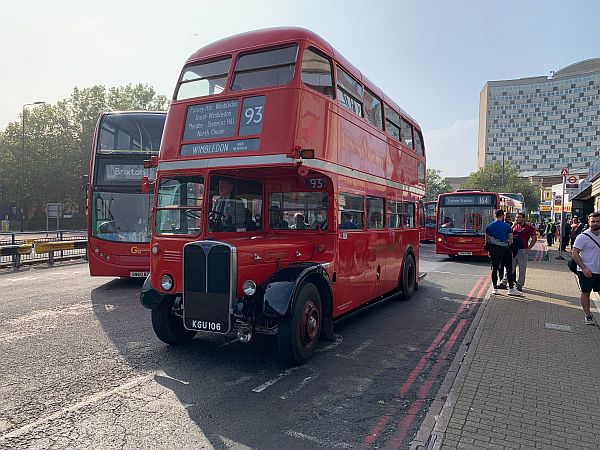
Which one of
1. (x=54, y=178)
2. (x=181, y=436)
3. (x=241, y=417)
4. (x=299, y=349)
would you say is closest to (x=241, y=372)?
(x=299, y=349)

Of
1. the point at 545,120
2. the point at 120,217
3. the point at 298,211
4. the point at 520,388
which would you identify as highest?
the point at 545,120

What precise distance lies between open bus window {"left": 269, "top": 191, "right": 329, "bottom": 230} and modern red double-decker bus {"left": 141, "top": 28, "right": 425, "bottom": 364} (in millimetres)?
17

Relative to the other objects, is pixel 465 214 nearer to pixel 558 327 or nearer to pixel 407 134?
pixel 407 134

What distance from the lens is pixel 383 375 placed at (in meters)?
5.28

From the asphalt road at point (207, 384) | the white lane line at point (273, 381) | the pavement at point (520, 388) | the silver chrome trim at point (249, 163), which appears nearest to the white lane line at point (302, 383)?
the asphalt road at point (207, 384)

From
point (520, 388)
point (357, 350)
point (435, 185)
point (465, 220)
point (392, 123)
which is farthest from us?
point (435, 185)

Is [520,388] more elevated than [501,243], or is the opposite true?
[501,243]

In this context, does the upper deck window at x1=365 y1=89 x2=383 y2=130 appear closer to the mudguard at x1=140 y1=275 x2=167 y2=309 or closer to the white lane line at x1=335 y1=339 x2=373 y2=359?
the white lane line at x1=335 y1=339 x2=373 y2=359

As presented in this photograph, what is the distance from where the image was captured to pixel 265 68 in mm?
5969

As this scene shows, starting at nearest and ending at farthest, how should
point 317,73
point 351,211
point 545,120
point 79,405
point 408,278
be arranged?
1. point 79,405
2. point 317,73
3. point 351,211
4. point 408,278
5. point 545,120

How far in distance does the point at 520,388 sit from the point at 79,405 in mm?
4361

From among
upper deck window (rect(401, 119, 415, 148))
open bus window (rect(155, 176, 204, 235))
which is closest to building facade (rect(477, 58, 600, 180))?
upper deck window (rect(401, 119, 415, 148))

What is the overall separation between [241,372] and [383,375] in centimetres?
165

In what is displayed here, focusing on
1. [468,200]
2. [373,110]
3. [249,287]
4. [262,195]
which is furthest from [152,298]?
[468,200]
